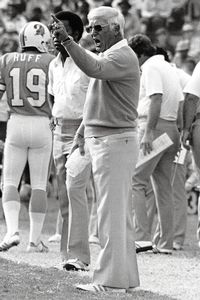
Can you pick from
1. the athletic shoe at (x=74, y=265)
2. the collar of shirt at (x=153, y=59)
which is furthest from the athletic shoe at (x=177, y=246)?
the athletic shoe at (x=74, y=265)

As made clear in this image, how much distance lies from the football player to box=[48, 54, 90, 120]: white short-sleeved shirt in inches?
35.6

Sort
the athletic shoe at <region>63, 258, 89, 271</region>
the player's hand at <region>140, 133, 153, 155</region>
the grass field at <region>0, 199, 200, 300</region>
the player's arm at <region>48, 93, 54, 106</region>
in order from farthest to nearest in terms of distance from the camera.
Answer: the player's hand at <region>140, 133, 153, 155</region>, the player's arm at <region>48, 93, 54, 106</region>, the athletic shoe at <region>63, 258, 89, 271</region>, the grass field at <region>0, 199, 200, 300</region>

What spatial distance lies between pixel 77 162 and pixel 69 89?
40.4 inches

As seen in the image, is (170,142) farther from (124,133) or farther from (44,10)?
(44,10)

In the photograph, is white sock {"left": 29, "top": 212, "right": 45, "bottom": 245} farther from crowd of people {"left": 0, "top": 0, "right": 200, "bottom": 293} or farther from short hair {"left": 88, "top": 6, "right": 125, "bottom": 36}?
short hair {"left": 88, "top": 6, "right": 125, "bottom": 36}

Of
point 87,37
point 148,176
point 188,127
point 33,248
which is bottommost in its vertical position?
point 33,248

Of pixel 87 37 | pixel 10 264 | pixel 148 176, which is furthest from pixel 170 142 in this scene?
pixel 10 264

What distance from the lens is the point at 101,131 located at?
307 inches

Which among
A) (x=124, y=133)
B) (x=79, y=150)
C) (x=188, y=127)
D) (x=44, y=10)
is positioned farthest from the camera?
(x=44, y=10)

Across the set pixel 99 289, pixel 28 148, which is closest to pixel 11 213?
pixel 28 148

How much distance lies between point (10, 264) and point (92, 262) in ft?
2.85

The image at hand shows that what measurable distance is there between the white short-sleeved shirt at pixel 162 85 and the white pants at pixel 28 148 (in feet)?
3.79

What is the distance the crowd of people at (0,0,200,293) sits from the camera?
771 centimetres

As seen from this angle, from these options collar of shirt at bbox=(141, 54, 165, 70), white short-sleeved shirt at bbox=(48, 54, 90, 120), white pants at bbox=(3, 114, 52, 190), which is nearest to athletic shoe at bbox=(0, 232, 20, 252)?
white pants at bbox=(3, 114, 52, 190)
